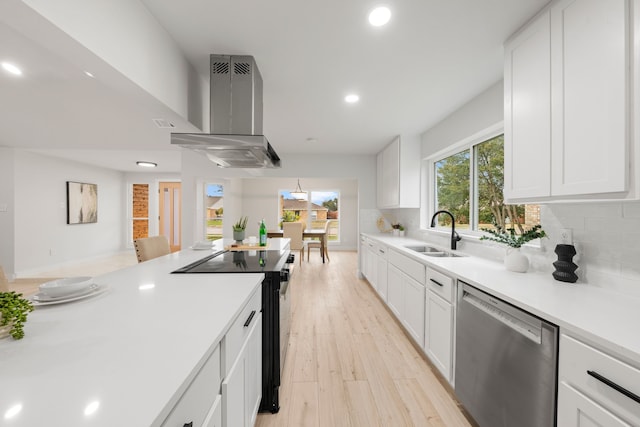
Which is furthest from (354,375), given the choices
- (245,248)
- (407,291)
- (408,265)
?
(245,248)

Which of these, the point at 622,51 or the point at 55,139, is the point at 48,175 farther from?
the point at 622,51

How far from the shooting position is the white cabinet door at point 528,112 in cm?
146

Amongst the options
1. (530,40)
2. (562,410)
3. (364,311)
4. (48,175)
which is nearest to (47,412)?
(562,410)

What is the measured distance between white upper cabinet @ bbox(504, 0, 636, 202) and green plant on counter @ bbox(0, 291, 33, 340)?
7.23ft

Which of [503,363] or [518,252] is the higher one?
[518,252]

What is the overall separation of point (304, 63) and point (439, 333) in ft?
7.63

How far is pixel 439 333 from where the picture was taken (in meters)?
1.96

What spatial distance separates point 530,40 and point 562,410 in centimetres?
189

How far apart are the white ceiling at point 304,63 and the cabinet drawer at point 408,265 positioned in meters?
1.63

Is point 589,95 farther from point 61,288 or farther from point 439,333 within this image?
point 61,288

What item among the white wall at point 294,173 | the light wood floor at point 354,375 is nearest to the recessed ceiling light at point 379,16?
the light wood floor at point 354,375

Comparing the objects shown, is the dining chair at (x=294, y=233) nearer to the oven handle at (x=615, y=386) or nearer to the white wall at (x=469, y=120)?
the white wall at (x=469, y=120)

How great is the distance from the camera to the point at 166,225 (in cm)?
759

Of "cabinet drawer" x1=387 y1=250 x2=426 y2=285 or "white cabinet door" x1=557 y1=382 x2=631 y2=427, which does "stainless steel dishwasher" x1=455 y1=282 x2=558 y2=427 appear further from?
"cabinet drawer" x1=387 y1=250 x2=426 y2=285
